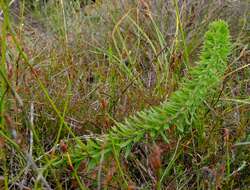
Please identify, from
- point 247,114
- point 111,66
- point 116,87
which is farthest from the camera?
point 111,66

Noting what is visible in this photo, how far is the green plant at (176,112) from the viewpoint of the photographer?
1.07 meters

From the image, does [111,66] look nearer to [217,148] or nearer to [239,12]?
[217,148]

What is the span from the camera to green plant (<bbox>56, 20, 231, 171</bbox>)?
3.51ft

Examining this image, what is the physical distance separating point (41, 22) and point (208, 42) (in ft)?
6.61

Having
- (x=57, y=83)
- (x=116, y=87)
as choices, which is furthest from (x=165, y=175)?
(x=57, y=83)

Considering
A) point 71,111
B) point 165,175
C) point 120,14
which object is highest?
point 120,14

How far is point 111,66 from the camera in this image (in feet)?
5.44

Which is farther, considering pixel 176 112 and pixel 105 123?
pixel 105 123

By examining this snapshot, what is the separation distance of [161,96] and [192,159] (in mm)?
272

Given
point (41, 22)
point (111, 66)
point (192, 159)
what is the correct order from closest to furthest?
point (192, 159), point (111, 66), point (41, 22)

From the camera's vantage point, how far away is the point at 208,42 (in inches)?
43.4

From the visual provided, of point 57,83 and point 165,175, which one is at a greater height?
point 57,83

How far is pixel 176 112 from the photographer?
1093 millimetres

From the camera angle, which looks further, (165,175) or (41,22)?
(41,22)
